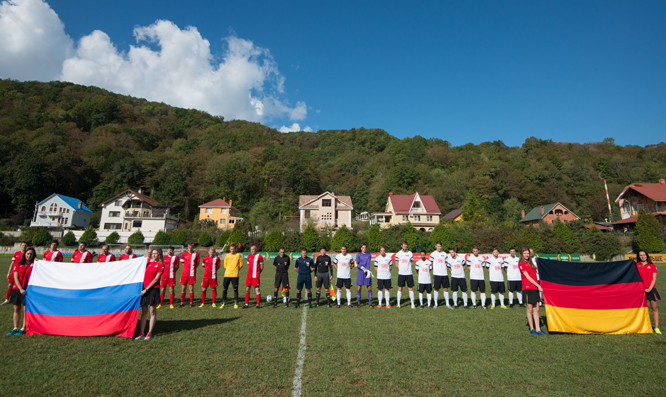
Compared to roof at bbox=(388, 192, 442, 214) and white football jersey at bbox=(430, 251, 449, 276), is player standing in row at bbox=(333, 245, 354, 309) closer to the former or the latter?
white football jersey at bbox=(430, 251, 449, 276)

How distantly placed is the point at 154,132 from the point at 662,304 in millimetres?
101055

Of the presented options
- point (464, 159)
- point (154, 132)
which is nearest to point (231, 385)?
point (464, 159)

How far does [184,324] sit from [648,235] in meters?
48.7

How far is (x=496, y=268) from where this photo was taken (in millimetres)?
10586

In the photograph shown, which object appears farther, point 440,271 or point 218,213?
point 218,213

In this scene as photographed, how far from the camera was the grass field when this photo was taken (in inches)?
175

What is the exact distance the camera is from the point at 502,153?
81.6 m

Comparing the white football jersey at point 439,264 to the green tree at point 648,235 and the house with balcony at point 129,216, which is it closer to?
the green tree at point 648,235

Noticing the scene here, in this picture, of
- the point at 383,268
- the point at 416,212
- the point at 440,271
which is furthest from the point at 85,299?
the point at 416,212

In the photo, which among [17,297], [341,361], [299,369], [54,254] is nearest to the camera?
[299,369]

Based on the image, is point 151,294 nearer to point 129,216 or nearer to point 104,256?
point 104,256

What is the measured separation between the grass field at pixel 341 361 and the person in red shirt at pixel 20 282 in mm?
541

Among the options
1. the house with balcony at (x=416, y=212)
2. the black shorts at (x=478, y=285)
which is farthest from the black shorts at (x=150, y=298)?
the house with balcony at (x=416, y=212)

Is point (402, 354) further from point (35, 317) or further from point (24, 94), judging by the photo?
point (24, 94)
